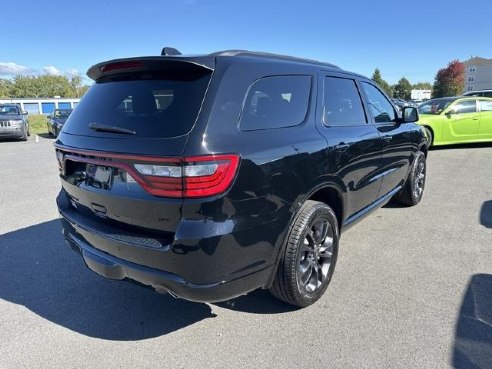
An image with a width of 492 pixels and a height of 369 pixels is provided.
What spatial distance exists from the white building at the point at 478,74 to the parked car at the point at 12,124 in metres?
102

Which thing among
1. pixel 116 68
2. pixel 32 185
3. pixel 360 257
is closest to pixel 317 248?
pixel 360 257

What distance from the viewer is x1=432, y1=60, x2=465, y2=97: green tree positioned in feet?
259

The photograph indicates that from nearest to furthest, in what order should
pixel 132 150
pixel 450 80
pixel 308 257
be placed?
pixel 132 150 < pixel 308 257 < pixel 450 80

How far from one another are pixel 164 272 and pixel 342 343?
1.32 meters

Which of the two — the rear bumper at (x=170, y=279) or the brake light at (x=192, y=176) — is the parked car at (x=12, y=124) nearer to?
the rear bumper at (x=170, y=279)

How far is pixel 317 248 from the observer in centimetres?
312

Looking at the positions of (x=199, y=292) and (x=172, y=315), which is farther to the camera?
(x=172, y=315)

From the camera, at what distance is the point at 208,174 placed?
2.14 m

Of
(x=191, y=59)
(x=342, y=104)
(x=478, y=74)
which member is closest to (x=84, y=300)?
(x=191, y=59)

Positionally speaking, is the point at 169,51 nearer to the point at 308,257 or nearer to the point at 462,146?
the point at 308,257

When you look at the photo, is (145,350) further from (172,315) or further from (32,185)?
(32,185)

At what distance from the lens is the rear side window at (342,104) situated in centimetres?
329

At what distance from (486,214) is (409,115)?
1.80 meters

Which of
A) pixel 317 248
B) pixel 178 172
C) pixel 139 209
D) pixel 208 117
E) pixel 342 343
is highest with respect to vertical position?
pixel 208 117
